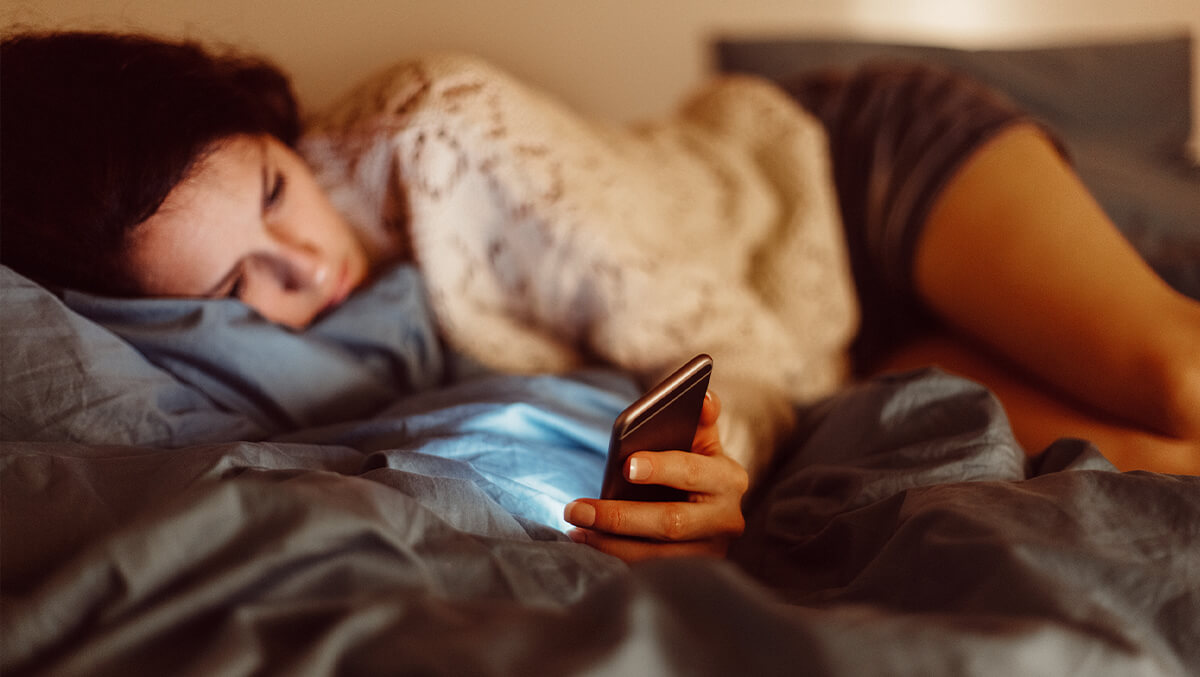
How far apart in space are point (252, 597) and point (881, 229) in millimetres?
840

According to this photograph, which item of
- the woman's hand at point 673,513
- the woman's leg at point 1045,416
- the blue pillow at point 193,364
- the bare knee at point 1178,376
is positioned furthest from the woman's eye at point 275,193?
the bare knee at point 1178,376

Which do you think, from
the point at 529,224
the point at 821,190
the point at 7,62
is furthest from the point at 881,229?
the point at 7,62

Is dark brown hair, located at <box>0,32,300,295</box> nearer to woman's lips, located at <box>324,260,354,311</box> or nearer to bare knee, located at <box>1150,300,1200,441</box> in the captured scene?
woman's lips, located at <box>324,260,354,311</box>

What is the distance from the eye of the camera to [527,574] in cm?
40

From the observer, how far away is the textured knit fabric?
33.6 inches

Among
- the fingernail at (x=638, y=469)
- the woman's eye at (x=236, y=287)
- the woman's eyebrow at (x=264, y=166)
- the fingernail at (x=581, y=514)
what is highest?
the woman's eyebrow at (x=264, y=166)

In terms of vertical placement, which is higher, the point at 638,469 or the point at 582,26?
the point at 582,26

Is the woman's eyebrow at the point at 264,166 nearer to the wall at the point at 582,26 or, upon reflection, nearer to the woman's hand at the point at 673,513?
the wall at the point at 582,26

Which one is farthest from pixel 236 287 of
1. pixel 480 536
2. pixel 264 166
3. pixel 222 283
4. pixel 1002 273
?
pixel 1002 273

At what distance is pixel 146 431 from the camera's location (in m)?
0.55

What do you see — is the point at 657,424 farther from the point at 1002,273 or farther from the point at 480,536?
the point at 1002,273

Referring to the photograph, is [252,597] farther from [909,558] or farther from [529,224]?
[529,224]

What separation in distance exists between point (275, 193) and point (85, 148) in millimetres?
158

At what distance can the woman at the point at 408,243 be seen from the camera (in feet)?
1.89
